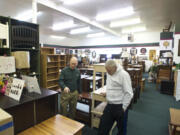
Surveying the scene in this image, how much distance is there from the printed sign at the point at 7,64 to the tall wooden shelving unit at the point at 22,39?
0.23 metres

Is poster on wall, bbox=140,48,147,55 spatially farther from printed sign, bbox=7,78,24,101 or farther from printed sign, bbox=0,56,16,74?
printed sign, bbox=7,78,24,101

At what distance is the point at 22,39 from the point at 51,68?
9.94 ft

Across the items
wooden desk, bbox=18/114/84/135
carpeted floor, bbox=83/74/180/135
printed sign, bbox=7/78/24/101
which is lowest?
carpeted floor, bbox=83/74/180/135

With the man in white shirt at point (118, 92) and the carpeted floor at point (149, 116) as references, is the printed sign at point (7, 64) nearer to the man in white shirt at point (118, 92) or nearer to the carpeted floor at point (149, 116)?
the man in white shirt at point (118, 92)

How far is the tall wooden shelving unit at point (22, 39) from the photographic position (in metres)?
2.27

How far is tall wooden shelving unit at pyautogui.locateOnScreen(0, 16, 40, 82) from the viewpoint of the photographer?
2.27 meters

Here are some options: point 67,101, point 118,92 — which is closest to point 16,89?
point 67,101

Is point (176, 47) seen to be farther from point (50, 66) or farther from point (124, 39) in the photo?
point (50, 66)

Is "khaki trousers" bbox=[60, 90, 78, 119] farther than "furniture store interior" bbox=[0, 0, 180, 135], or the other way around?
"khaki trousers" bbox=[60, 90, 78, 119]

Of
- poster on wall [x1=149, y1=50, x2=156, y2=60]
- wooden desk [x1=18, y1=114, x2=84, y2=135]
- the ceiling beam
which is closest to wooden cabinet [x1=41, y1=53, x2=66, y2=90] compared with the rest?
the ceiling beam

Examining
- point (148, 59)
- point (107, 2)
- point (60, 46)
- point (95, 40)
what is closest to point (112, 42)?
point (95, 40)

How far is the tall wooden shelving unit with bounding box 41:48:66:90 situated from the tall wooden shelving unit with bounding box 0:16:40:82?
185 centimetres

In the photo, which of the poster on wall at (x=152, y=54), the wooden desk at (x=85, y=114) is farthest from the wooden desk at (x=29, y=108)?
the poster on wall at (x=152, y=54)

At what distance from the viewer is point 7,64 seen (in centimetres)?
209
